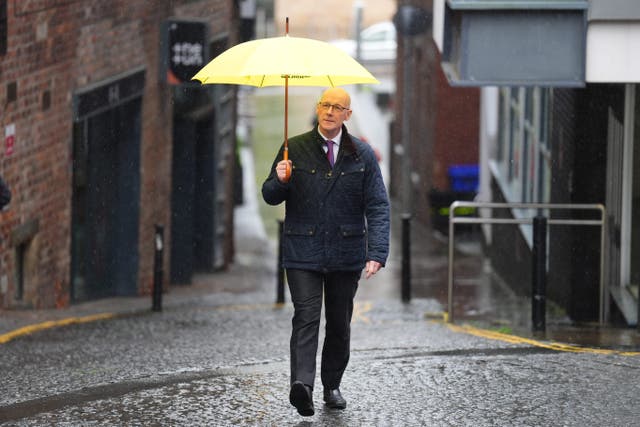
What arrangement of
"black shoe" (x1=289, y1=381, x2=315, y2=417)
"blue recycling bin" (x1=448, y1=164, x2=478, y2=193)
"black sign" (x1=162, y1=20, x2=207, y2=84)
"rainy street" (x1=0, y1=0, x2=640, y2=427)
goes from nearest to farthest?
"black shoe" (x1=289, y1=381, x2=315, y2=417) → "rainy street" (x1=0, y1=0, x2=640, y2=427) → "black sign" (x1=162, y1=20, x2=207, y2=84) → "blue recycling bin" (x1=448, y1=164, x2=478, y2=193)

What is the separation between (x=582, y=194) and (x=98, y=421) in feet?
21.5

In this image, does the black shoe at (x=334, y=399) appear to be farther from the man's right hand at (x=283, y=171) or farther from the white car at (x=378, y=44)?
the white car at (x=378, y=44)

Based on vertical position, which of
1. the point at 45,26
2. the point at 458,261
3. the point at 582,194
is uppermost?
the point at 45,26

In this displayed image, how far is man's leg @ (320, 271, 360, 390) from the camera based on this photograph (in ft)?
24.0

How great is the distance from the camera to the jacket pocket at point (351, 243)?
7227 mm

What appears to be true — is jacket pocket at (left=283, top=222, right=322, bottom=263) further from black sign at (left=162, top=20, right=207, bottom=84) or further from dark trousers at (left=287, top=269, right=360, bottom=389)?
black sign at (left=162, top=20, right=207, bottom=84)

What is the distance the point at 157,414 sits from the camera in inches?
288

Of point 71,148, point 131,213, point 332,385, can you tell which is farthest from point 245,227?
point 332,385

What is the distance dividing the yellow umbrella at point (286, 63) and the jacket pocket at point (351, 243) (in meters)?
0.42

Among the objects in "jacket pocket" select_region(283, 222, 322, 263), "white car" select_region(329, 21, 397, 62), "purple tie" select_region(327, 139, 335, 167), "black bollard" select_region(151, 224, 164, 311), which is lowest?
"black bollard" select_region(151, 224, 164, 311)

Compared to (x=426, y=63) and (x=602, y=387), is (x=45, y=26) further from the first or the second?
(x=426, y=63)

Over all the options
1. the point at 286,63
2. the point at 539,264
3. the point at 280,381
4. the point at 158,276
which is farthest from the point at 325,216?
the point at 158,276

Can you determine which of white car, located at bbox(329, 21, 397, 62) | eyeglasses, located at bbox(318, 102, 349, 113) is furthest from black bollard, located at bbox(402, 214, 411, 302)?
white car, located at bbox(329, 21, 397, 62)

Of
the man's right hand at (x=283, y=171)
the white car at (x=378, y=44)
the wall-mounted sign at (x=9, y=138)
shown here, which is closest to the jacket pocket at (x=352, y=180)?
the man's right hand at (x=283, y=171)
